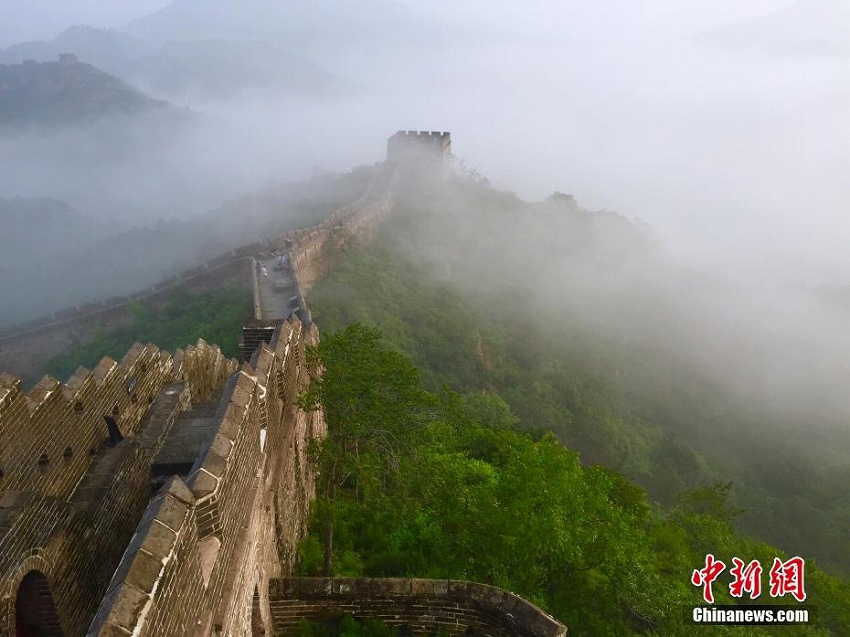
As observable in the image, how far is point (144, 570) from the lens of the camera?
386 cm

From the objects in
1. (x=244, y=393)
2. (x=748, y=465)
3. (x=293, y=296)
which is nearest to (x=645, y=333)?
(x=748, y=465)

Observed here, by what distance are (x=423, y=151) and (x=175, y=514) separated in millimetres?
61527

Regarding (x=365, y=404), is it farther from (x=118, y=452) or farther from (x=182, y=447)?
(x=118, y=452)

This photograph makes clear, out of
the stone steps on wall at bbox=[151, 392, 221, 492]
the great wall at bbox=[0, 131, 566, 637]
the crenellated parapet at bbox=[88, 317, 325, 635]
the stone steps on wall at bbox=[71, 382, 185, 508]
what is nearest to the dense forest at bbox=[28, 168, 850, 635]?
the great wall at bbox=[0, 131, 566, 637]

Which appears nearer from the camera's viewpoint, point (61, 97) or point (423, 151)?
point (423, 151)

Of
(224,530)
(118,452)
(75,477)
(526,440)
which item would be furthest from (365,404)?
(526,440)

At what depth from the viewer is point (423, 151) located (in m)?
62.7

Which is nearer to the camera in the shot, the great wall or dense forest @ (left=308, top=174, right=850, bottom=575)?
the great wall

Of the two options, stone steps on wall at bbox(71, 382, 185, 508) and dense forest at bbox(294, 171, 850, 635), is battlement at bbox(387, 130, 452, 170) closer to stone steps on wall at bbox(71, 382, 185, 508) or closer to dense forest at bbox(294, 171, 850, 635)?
dense forest at bbox(294, 171, 850, 635)

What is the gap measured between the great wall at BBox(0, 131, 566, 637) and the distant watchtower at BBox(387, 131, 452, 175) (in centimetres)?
5291

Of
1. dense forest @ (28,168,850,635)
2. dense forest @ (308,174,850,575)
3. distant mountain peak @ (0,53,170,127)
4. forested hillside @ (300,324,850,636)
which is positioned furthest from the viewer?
distant mountain peak @ (0,53,170,127)

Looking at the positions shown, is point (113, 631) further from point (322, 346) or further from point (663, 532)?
point (663, 532)

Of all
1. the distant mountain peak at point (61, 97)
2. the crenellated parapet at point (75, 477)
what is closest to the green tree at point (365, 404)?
the crenellated parapet at point (75, 477)

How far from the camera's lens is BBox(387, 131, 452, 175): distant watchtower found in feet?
203
